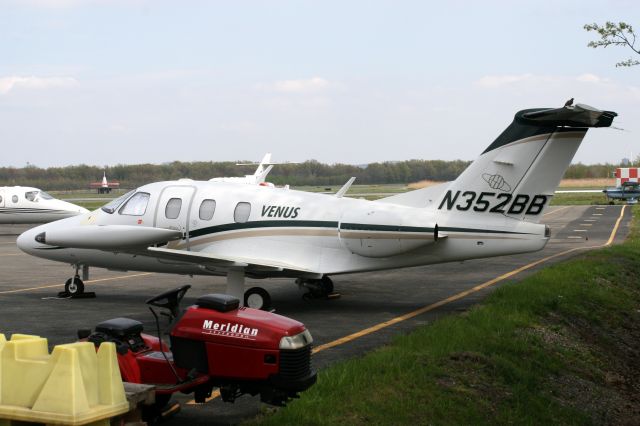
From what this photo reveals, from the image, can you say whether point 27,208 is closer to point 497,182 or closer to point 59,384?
point 497,182

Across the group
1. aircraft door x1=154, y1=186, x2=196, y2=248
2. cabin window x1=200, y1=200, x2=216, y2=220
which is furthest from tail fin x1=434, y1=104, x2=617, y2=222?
aircraft door x1=154, y1=186, x2=196, y2=248

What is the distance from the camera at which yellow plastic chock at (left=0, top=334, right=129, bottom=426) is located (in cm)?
634

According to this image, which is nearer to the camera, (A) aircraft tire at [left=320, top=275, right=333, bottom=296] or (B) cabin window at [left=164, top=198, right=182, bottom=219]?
(B) cabin window at [left=164, top=198, right=182, bottom=219]

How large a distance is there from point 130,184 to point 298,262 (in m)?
74.4

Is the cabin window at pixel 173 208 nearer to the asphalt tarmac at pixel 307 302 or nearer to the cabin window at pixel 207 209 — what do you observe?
the cabin window at pixel 207 209

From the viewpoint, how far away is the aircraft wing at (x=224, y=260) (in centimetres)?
1502

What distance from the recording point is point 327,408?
895 cm

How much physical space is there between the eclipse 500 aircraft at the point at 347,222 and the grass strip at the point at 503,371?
1.65 meters

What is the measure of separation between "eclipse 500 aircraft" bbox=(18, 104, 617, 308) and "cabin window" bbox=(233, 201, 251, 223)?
0.02 m

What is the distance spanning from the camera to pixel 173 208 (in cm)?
1722

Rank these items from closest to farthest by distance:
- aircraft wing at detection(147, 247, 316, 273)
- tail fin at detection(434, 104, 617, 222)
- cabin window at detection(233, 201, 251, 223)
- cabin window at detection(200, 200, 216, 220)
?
aircraft wing at detection(147, 247, 316, 273) < tail fin at detection(434, 104, 617, 222) < cabin window at detection(233, 201, 251, 223) < cabin window at detection(200, 200, 216, 220)

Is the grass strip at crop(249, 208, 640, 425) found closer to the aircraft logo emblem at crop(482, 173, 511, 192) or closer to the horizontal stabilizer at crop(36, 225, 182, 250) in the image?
the aircraft logo emblem at crop(482, 173, 511, 192)

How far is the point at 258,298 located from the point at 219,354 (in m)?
8.32

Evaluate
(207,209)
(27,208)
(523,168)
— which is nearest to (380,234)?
(523,168)
